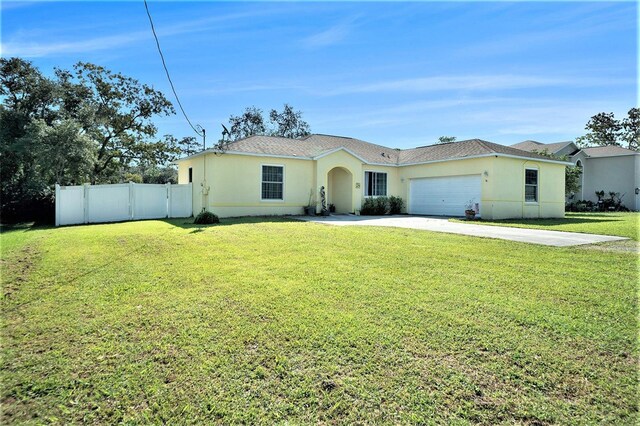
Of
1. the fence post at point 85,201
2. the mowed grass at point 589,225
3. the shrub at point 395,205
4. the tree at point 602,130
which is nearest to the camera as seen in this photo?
the mowed grass at point 589,225

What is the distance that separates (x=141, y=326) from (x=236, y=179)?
45.8ft

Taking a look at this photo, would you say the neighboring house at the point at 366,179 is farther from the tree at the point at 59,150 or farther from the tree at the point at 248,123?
the tree at the point at 248,123

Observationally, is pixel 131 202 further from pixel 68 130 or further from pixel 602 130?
pixel 602 130

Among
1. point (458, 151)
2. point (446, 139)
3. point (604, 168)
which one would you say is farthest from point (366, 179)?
point (446, 139)

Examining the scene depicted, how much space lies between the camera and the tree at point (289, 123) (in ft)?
141

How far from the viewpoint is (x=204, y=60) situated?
541 inches

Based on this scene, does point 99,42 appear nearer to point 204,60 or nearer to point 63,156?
point 204,60

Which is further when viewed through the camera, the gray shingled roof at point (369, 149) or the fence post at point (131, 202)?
the gray shingled roof at point (369, 149)

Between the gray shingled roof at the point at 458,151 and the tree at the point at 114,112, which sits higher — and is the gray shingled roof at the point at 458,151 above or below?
below

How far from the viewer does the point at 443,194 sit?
21172 mm

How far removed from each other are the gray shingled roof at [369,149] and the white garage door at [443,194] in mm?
1364

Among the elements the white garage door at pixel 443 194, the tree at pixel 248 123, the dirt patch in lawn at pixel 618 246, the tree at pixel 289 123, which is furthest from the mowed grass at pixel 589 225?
the tree at pixel 248 123

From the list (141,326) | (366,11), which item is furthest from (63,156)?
(141,326)

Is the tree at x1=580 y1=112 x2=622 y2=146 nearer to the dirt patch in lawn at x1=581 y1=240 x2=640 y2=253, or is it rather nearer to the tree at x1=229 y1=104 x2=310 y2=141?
the tree at x1=229 y1=104 x2=310 y2=141
